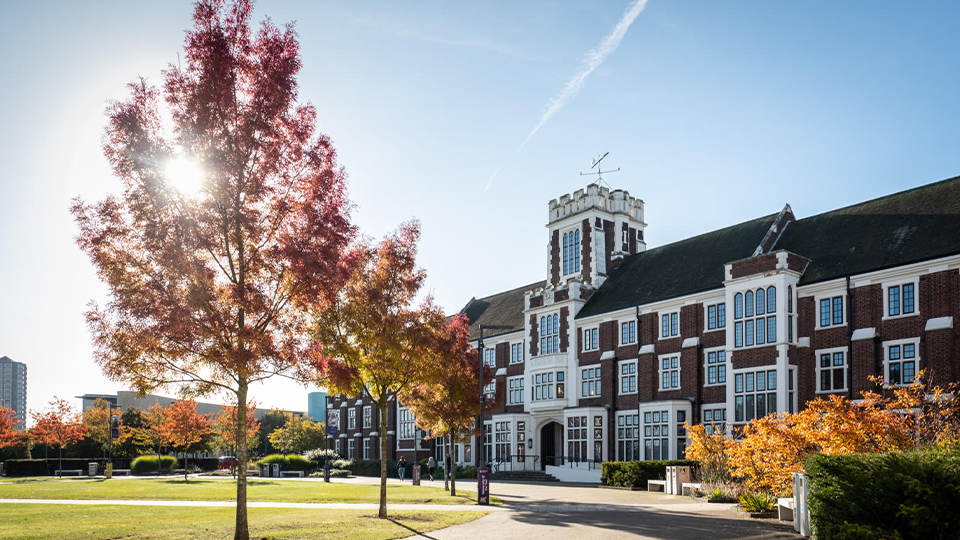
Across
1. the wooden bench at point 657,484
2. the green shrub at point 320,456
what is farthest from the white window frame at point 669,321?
the green shrub at point 320,456

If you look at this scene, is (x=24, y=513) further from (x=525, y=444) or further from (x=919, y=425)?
(x=525, y=444)

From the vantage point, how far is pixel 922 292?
3016 centimetres

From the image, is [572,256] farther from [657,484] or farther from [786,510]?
[786,510]

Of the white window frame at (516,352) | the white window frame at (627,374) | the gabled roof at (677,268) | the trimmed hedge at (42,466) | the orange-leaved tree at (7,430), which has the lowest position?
the trimmed hedge at (42,466)

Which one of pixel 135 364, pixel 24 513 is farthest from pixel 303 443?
pixel 135 364

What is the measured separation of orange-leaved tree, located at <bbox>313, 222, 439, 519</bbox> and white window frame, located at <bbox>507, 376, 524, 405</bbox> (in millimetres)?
29961

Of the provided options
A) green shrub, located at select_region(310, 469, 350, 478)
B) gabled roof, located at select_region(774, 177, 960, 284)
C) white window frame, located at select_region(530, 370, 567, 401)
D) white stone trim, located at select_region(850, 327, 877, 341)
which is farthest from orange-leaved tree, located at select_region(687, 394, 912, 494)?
green shrub, located at select_region(310, 469, 350, 478)

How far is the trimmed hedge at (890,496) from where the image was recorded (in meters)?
9.72

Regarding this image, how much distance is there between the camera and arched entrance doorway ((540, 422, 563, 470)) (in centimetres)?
5044

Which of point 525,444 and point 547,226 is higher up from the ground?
point 547,226

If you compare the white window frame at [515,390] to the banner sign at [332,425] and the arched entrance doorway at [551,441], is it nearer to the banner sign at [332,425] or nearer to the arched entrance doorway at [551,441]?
the arched entrance doorway at [551,441]

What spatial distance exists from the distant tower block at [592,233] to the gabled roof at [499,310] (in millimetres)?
5165

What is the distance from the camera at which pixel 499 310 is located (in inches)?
2352

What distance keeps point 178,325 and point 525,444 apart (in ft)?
127
